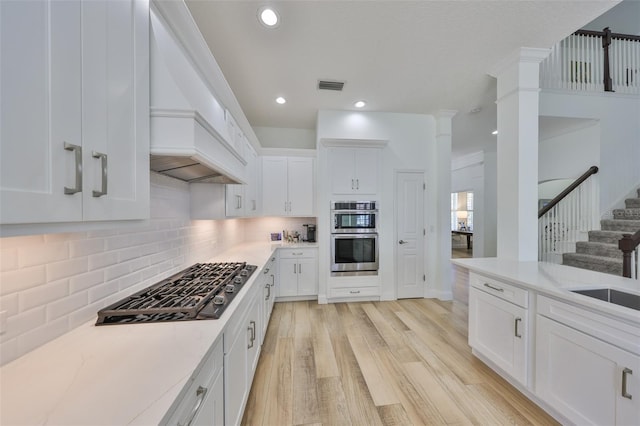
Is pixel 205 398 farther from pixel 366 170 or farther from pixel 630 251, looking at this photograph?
pixel 630 251

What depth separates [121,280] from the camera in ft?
4.35

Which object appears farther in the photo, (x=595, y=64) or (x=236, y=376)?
(x=595, y=64)

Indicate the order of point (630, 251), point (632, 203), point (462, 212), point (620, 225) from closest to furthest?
1. point (630, 251)
2. point (620, 225)
3. point (632, 203)
4. point (462, 212)

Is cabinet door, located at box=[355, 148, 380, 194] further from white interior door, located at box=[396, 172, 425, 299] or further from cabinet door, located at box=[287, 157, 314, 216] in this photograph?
cabinet door, located at box=[287, 157, 314, 216]

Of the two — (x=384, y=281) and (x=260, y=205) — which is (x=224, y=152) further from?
(x=384, y=281)

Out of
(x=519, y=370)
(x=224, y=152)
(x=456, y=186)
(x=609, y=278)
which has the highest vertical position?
(x=456, y=186)

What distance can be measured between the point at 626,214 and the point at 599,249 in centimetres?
81

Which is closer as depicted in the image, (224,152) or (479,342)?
(224,152)

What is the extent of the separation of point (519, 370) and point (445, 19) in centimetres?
280

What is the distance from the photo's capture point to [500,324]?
191 centimetres

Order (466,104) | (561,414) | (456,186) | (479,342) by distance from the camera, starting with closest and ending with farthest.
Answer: (561,414), (479,342), (466,104), (456,186)

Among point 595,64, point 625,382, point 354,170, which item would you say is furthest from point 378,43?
point 595,64

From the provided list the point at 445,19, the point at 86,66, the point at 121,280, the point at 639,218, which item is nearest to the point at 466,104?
the point at 445,19

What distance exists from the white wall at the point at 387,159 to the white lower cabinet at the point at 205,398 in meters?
2.59
